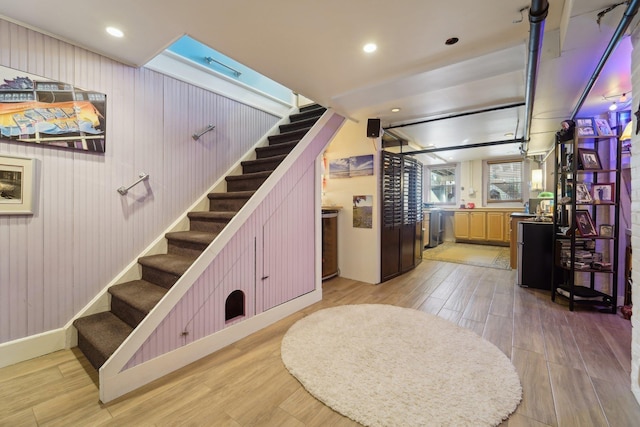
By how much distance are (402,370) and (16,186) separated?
3.02 metres

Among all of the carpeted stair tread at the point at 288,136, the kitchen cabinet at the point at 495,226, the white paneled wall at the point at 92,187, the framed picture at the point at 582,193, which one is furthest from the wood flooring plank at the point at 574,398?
the kitchen cabinet at the point at 495,226

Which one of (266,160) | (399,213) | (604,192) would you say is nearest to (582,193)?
(604,192)

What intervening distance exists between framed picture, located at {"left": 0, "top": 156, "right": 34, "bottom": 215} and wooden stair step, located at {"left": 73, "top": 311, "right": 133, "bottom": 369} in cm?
93

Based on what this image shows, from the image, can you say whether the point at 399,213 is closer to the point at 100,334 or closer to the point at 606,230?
the point at 606,230

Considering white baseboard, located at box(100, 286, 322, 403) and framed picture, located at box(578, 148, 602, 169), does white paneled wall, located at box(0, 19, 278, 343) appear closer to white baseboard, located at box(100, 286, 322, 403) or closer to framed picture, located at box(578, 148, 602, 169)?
white baseboard, located at box(100, 286, 322, 403)

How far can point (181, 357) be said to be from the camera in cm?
192

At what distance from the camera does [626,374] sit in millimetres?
1791

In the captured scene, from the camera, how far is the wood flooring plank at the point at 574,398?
1.43 metres

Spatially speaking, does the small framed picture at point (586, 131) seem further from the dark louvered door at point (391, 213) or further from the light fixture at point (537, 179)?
the light fixture at point (537, 179)

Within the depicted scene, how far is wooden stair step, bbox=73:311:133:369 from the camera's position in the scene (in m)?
1.76

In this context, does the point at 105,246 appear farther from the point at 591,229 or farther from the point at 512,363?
the point at 591,229

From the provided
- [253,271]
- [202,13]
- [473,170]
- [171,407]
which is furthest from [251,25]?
[473,170]

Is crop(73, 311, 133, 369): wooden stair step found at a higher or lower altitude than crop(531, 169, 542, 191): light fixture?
lower

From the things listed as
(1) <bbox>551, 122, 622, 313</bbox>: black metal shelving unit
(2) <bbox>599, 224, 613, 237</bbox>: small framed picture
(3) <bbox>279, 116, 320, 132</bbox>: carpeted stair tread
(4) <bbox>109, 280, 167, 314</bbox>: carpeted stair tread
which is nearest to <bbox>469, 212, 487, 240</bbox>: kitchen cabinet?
(1) <bbox>551, 122, 622, 313</bbox>: black metal shelving unit
